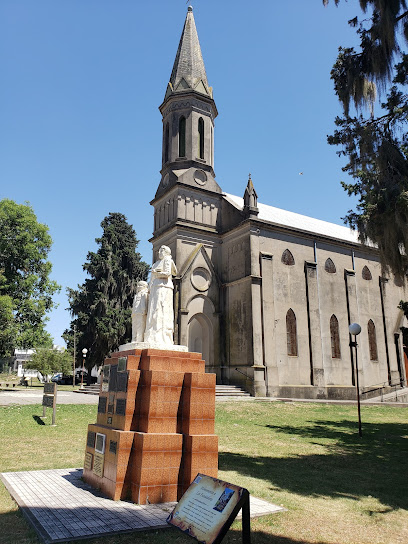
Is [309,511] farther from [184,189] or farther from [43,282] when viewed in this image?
[43,282]

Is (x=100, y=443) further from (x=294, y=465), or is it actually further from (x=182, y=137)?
(x=182, y=137)

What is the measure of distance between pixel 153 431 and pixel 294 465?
4.38 m

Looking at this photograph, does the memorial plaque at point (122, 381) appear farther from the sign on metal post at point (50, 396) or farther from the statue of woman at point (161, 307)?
the sign on metal post at point (50, 396)

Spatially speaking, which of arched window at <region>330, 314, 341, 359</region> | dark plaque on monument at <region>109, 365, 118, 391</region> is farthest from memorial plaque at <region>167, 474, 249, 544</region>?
arched window at <region>330, 314, 341, 359</region>

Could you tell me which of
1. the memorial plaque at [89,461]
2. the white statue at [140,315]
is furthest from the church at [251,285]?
the memorial plaque at [89,461]

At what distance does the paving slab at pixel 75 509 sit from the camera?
559 cm

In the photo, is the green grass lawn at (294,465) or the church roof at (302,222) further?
the church roof at (302,222)

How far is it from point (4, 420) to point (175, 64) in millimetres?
31119

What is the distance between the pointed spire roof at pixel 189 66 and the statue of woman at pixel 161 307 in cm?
2801

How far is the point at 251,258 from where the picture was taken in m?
29.2

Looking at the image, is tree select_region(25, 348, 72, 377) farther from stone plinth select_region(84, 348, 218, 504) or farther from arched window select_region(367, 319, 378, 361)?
stone plinth select_region(84, 348, 218, 504)

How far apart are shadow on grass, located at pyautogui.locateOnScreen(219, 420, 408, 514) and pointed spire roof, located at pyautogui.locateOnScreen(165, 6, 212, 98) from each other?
27899mm

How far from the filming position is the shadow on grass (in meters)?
7.99

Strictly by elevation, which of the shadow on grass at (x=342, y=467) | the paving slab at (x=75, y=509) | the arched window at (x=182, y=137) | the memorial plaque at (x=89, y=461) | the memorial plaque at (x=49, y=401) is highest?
the arched window at (x=182, y=137)
